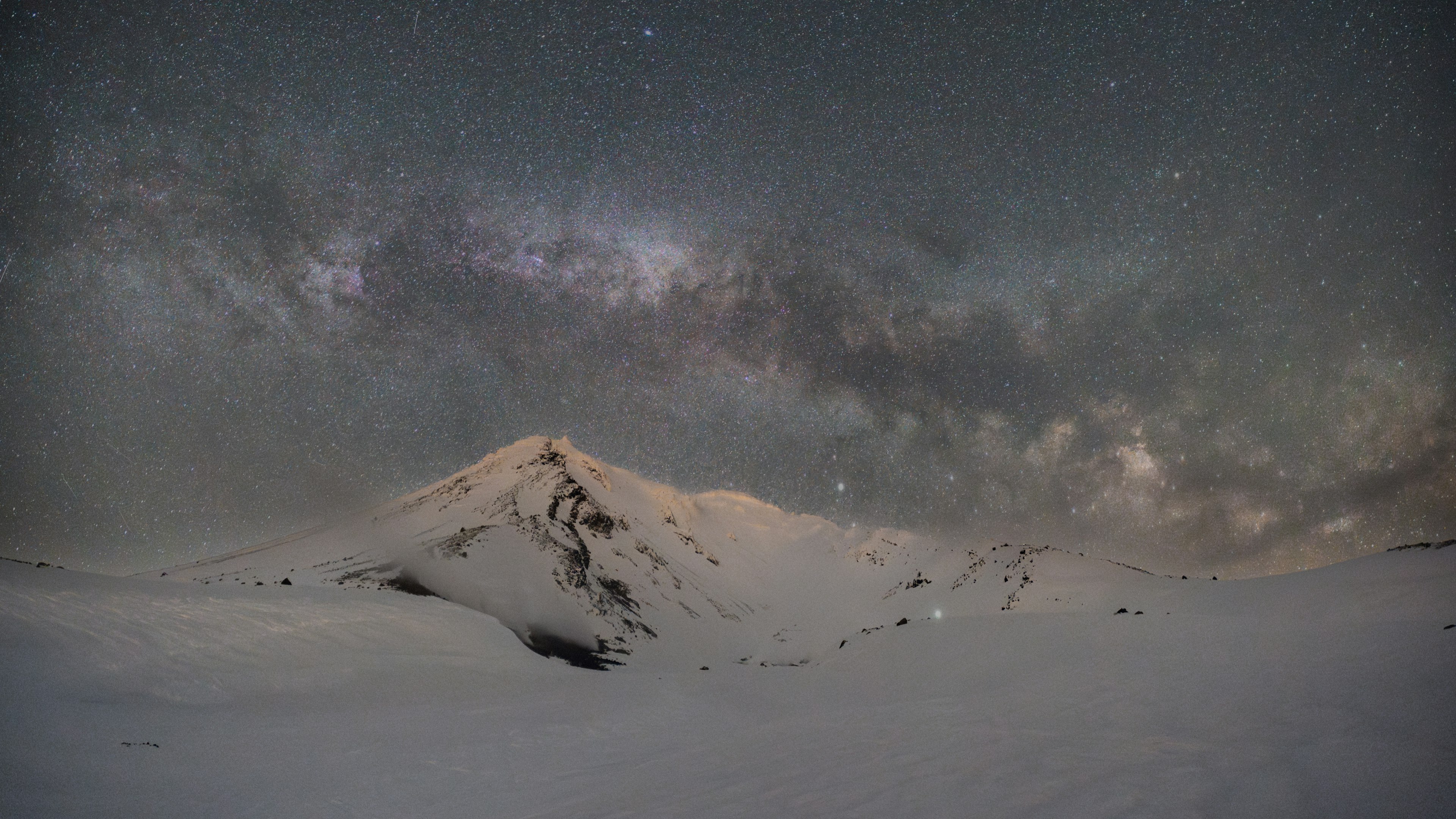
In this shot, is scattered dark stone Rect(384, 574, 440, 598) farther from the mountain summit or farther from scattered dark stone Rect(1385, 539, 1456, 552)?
scattered dark stone Rect(1385, 539, 1456, 552)

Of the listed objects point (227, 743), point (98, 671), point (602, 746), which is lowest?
point (602, 746)

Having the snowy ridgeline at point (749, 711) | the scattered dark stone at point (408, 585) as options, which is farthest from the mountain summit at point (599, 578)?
the snowy ridgeline at point (749, 711)

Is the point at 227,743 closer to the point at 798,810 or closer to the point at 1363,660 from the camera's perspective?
the point at 798,810

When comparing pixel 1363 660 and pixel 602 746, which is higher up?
pixel 1363 660

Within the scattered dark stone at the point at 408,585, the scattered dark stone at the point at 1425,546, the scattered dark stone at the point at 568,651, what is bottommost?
the scattered dark stone at the point at 568,651

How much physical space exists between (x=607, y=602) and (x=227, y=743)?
289 ft

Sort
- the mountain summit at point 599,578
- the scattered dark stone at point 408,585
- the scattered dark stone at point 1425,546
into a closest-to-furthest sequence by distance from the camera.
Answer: the scattered dark stone at point 1425,546 < the mountain summit at point 599,578 < the scattered dark stone at point 408,585

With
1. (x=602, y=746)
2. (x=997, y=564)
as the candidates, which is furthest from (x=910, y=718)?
(x=997, y=564)

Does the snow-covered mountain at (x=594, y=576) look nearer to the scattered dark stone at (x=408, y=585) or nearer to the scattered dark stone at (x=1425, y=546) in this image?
the scattered dark stone at (x=408, y=585)

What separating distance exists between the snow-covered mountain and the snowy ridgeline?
1332 centimetres

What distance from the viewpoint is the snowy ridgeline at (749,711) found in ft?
25.2

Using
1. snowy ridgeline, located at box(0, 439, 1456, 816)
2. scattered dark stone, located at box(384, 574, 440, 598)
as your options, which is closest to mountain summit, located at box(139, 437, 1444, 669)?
Result: scattered dark stone, located at box(384, 574, 440, 598)

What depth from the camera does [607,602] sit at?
100000 millimetres

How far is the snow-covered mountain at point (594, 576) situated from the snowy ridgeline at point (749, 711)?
1332cm
